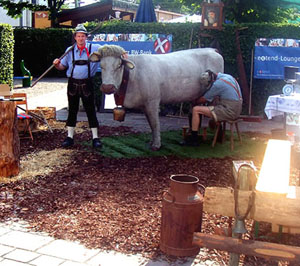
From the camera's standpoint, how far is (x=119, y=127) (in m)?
10.2

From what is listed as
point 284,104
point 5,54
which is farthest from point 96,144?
point 5,54

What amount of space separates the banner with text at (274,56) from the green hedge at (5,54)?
8645mm

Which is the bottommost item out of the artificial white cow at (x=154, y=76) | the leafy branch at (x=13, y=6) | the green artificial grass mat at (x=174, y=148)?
the green artificial grass mat at (x=174, y=148)

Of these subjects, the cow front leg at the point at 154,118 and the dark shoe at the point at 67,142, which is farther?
the dark shoe at the point at 67,142

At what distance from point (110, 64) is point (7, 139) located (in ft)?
6.96

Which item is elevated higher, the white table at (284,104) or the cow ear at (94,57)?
the cow ear at (94,57)

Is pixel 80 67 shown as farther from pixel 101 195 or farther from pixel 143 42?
pixel 143 42

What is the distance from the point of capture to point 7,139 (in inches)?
236

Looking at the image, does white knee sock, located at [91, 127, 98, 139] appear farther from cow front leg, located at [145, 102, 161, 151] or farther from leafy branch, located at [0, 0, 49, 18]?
leafy branch, located at [0, 0, 49, 18]

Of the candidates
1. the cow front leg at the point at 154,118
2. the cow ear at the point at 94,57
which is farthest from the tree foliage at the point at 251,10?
the cow ear at the point at 94,57

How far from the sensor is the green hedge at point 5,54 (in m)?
15.1

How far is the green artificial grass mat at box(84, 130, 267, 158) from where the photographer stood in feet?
25.4

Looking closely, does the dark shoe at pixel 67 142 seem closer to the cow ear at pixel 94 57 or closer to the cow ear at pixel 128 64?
the cow ear at pixel 94 57

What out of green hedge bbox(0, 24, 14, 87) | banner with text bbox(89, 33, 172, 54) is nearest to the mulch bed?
banner with text bbox(89, 33, 172, 54)
